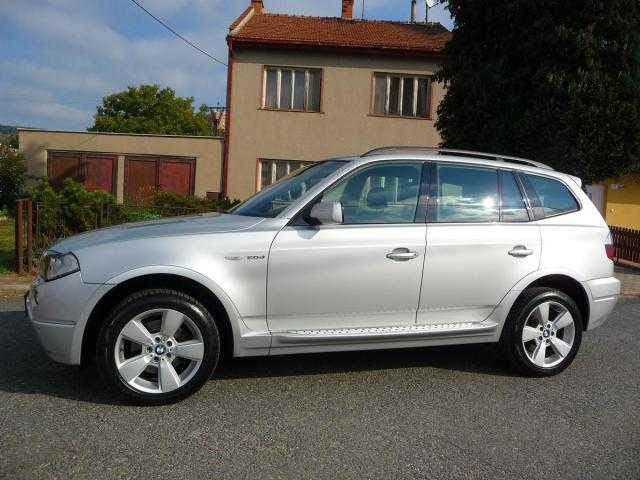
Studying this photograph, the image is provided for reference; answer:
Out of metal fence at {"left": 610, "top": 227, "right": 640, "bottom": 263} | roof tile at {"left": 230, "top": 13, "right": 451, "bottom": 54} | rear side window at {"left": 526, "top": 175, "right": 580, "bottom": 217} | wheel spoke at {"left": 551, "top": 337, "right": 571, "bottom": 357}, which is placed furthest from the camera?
roof tile at {"left": 230, "top": 13, "right": 451, "bottom": 54}

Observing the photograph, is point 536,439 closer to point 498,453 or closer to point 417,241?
point 498,453

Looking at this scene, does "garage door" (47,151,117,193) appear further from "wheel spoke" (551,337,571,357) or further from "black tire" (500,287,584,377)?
"wheel spoke" (551,337,571,357)

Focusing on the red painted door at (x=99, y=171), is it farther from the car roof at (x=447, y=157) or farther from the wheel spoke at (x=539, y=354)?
the wheel spoke at (x=539, y=354)

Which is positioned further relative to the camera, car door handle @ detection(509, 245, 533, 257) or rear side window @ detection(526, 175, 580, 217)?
rear side window @ detection(526, 175, 580, 217)

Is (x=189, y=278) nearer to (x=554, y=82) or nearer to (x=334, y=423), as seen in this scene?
(x=334, y=423)

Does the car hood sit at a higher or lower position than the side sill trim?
higher

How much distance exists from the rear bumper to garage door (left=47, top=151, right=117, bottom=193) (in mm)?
20092

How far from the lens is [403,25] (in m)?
22.4

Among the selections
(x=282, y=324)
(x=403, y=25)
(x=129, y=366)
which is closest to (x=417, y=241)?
(x=282, y=324)

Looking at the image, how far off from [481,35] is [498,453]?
10.9 metres

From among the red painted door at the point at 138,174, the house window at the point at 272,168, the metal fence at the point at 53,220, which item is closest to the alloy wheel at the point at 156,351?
the metal fence at the point at 53,220

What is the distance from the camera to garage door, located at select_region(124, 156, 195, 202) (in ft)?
73.2

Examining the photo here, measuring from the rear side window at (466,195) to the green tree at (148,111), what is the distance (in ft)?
224

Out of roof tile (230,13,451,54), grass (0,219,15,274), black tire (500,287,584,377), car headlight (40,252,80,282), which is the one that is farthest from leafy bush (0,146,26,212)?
black tire (500,287,584,377)
